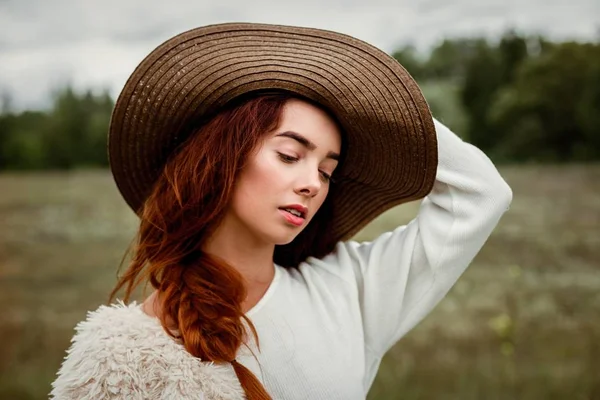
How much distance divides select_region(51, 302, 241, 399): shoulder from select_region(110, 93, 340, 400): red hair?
0.04m

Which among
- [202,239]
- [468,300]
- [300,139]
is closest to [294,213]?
[300,139]

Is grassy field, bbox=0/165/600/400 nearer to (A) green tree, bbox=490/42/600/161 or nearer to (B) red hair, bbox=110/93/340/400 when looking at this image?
(B) red hair, bbox=110/93/340/400

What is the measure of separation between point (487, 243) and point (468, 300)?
1689 millimetres

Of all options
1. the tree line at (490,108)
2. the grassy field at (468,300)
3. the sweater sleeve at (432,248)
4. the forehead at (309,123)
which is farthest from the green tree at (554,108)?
the forehead at (309,123)

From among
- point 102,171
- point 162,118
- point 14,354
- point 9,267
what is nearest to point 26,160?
point 102,171

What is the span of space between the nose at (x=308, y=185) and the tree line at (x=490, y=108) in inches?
320

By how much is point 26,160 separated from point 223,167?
1063 cm

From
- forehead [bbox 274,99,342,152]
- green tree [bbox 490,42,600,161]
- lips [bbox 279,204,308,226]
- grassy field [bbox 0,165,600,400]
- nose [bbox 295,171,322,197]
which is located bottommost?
grassy field [bbox 0,165,600,400]

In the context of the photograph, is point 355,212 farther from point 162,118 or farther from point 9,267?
point 9,267

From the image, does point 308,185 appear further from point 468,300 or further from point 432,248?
point 468,300

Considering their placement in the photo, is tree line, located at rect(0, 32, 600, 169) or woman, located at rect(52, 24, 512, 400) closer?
woman, located at rect(52, 24, 512, 400)

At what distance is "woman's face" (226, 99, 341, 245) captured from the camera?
159 cm

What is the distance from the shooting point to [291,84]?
1622 mm

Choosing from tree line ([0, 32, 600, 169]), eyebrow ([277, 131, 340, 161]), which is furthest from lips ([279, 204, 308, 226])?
tree line ([0, 32, 600, 169])
